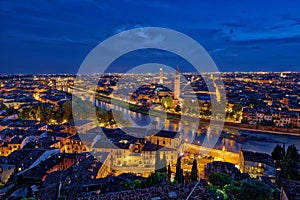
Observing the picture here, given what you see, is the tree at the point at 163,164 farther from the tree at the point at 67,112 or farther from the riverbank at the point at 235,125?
the riverbank at the point at 235,125

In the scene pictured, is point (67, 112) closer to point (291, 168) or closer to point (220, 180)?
point (220, 180)

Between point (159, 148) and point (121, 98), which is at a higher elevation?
point (121, 98)

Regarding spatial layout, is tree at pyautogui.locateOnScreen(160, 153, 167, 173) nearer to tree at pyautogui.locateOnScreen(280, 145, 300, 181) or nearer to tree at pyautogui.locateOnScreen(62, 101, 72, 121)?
tree at pyautogui.locateOnScreen(280, 145, 300, 181)

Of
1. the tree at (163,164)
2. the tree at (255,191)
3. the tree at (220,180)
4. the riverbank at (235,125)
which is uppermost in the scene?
the riverbank at (235,125)

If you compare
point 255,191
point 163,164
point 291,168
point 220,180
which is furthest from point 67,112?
point 255,191

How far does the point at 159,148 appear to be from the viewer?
6.09m

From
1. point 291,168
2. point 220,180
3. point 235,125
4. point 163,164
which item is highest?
point 235,125

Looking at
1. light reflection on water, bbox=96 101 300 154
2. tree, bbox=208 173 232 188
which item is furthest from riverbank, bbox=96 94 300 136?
tree, bbox=208 173 232 188

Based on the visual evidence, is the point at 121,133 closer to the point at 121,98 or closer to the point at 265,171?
the point at 265,171

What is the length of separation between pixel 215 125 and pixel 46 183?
913 centimetres

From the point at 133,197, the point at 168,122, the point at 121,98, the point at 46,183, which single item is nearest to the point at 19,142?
the point at 46,183

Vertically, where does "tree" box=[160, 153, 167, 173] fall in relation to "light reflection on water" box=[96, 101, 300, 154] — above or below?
below

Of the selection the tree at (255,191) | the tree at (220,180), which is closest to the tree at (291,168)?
the tree at (220,180)

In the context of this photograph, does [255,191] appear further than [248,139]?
No
